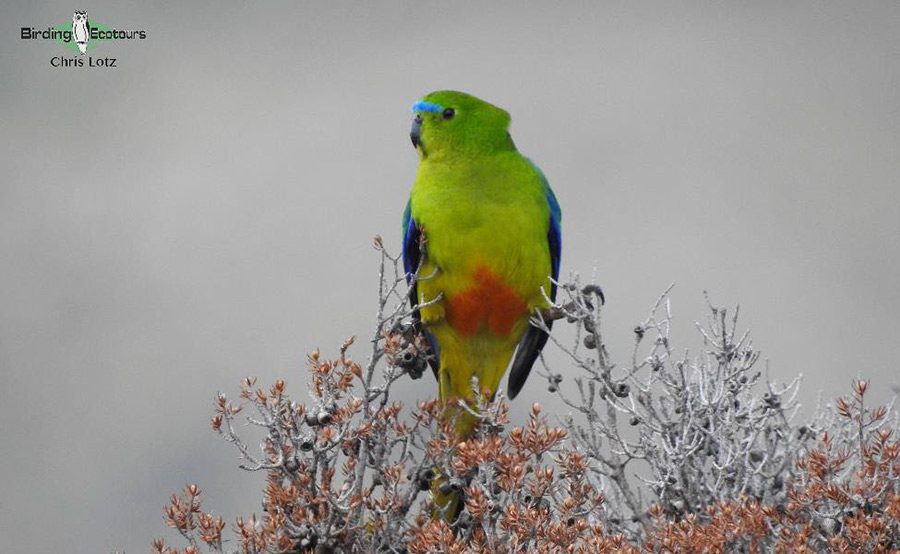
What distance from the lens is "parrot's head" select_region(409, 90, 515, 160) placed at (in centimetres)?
435

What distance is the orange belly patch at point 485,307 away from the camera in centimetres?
420

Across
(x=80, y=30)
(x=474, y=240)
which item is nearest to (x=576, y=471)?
(x=474, y=240)

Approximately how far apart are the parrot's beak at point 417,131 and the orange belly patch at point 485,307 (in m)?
0.69

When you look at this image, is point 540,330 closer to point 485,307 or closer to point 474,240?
point 485,307

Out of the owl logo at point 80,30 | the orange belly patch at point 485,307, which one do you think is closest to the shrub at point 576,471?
the orange belly patch at point 485,307

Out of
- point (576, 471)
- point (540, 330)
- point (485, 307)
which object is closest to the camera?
point (576, 471)

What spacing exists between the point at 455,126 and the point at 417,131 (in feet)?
0.62

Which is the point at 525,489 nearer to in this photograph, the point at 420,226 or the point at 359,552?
the point at 359,552

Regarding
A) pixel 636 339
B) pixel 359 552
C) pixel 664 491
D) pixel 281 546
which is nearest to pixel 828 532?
pixel 664 491

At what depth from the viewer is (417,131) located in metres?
4.45

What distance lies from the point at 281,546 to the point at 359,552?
25 cm

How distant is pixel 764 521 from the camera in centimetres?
285

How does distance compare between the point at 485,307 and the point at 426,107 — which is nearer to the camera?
the point at 485,307

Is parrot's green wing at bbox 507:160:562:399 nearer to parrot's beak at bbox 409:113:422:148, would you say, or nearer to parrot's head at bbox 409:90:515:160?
parrot's head at bbox 409:90:515:160
